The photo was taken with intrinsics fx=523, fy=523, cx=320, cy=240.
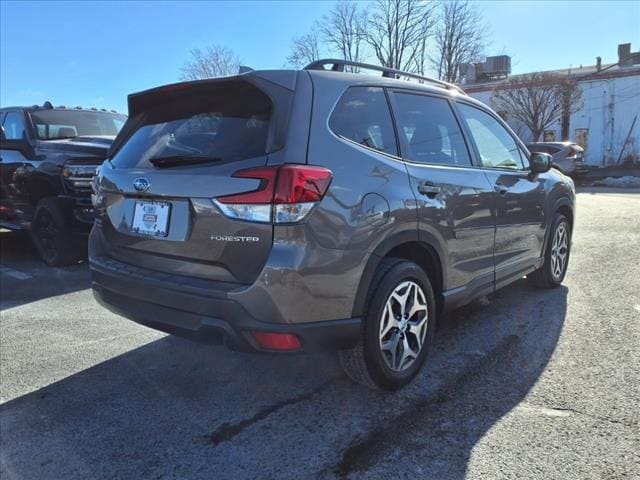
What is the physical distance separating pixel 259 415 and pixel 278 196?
130 centimetres

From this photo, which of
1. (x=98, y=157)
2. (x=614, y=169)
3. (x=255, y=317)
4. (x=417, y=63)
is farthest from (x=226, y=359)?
(x=417, y=63)

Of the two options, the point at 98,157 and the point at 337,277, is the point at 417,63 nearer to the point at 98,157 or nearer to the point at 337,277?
the point at 98,157

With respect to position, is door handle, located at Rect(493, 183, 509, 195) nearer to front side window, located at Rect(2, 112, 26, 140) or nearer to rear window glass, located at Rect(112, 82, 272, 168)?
rear window glass, located at Rect(112, 82, 272, 168)

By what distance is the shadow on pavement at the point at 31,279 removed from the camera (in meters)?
5.52

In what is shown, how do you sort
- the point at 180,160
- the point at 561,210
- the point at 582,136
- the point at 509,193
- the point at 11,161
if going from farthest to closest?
the point at 582,136
the point at 11,161
the point at 561,210
the point at 509,193
the point at 180,160

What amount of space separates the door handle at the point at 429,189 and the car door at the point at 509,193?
2.70 feet

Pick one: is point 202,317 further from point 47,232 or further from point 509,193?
point 47,232

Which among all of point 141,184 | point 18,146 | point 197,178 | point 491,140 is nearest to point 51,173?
point 18,146

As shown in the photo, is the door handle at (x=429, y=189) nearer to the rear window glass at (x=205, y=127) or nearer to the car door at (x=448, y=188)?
the car door at (x=448, y=188)

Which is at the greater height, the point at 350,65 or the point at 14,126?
the point at 350,65

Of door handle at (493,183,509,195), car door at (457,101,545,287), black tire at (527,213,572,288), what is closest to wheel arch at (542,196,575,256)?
black tire at (527,213,572,288)

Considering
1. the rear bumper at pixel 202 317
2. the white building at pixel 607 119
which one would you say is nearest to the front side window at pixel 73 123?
the rear bumper at pixel 202 317

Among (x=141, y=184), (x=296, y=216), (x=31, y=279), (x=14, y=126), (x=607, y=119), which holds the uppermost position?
(x=607, y=119)

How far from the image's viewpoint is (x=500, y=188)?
3938 mm
